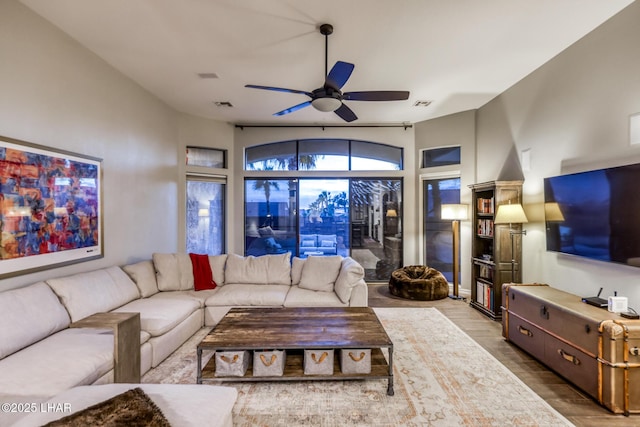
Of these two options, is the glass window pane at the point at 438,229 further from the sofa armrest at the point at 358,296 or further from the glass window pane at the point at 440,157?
the sofa armrest at the point at 358,296

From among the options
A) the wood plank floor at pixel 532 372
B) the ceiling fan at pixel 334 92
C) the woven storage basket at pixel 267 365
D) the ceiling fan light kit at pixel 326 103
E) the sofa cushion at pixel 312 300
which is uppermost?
the ceiling fan at pixel 334 92

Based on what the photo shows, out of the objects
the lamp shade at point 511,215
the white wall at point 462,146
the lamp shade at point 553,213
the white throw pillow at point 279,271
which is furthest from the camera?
the white wall at point 462,146

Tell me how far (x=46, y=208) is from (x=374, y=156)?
5099 mm

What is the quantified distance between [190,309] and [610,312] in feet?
13.0

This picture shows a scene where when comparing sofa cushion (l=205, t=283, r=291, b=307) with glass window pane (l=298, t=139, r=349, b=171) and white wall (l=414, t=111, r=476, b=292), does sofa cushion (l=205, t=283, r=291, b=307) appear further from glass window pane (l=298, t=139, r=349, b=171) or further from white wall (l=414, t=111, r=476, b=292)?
white wall (l=414, t=111, r=476, b=292)

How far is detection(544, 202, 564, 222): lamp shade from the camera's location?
3032mm

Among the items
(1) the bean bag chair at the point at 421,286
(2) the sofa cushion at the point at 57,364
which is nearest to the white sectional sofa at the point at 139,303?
(2) the sofa cushion at the point at 57,364

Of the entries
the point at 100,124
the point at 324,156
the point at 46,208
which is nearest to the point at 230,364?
the point at 46,208

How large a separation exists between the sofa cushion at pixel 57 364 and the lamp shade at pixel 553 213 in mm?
4340

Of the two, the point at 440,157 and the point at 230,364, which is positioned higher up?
the point at 440,157

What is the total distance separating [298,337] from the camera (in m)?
2.37

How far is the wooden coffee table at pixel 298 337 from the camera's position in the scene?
2.24 metres

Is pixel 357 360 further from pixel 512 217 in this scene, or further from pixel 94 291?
pixel 512 217

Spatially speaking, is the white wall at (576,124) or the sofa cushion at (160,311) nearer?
the white wall at (576,124)
